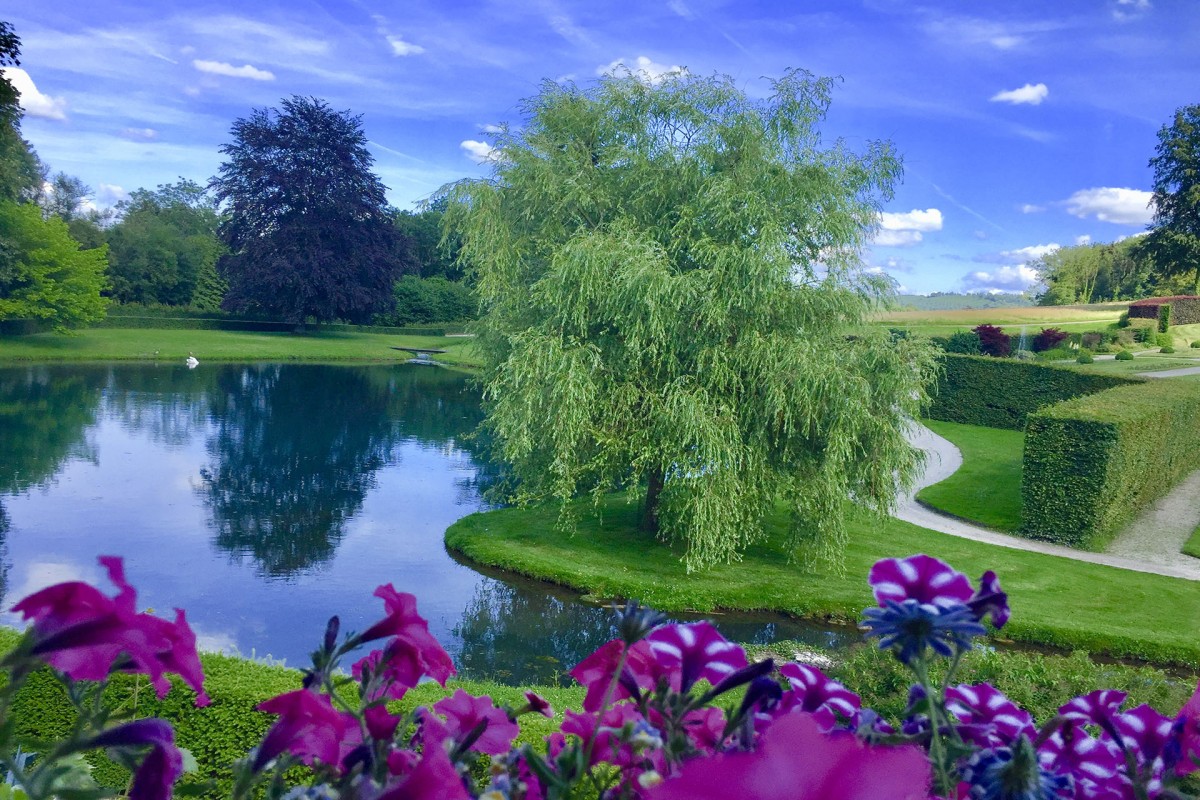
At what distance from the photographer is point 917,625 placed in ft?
3.34

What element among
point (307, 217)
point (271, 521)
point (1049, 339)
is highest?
point (307, 217)

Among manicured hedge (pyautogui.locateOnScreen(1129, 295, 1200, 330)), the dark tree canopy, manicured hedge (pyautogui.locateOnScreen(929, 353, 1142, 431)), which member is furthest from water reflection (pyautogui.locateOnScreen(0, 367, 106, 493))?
manicured hedge (pyautogui.locateOnScreen(1129, 295, 1200, 330))

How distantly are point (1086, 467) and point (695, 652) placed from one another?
15915 mm

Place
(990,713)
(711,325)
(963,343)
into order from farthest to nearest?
(963,343)
(711,325)
(990,713)

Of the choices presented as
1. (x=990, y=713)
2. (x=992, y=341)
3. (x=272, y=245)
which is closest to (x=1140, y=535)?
(x=990, y=713)

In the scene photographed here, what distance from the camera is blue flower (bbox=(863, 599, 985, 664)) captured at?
100 cm

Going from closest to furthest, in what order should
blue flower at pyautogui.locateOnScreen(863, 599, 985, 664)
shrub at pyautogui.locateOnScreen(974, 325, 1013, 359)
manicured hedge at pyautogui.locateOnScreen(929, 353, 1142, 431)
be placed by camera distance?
blue flower at pyautogui.locateOnScreen(863, 599, 985, 664) < manicured hedge at pyautogui.locateOnScreen(929, 353, 1142, 431) < shrub at pyautogui.locateOnScreen(974, 325, 1013, 359)

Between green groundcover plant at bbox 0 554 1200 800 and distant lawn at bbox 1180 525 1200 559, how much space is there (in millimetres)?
16430

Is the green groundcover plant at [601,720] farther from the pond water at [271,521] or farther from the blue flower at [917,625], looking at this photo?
the pond water at [271,521]

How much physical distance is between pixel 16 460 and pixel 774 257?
15843 mm

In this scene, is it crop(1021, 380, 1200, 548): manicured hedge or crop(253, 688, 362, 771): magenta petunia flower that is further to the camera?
crop(1021, 380, 1200, 548): manicured hedge

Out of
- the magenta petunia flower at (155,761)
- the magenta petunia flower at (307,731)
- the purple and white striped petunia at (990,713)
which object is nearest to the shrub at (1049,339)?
the purple and white striped petunia at (990,713)

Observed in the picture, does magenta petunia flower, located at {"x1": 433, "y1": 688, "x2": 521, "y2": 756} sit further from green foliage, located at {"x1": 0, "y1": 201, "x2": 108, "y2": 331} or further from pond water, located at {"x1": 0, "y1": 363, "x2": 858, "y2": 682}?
green foliage, located at {"x1": 0, "y1": 201, "x2": 108, "y2": 331}

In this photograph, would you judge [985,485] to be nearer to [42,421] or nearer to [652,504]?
[652,504]
